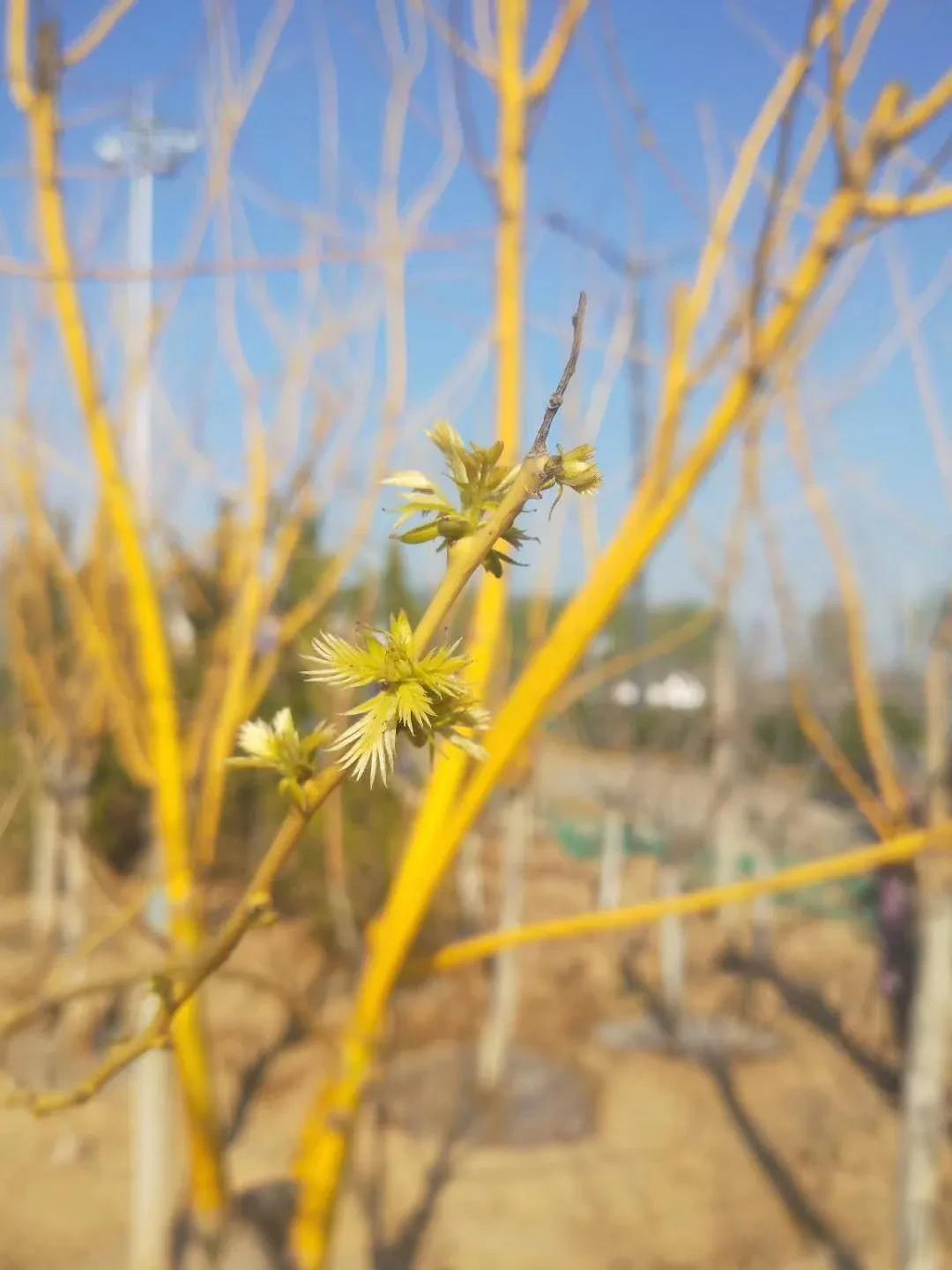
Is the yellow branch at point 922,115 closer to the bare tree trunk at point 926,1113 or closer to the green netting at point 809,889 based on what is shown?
the bare tree trunk at point 926,1113

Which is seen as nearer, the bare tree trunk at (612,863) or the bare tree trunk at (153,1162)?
the bare tree trunk at (153,1162)

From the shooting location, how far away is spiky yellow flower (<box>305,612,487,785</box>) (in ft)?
0.99

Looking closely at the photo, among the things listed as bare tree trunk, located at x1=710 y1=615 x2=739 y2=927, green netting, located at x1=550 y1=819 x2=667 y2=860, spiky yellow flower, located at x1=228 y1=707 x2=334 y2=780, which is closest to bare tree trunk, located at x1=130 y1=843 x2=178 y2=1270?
spiky yellow flower, located at x1=228 y1=707 x2=334 y2=780

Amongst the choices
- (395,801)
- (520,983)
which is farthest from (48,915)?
(520,983)

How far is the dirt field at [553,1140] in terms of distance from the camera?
2656 mm

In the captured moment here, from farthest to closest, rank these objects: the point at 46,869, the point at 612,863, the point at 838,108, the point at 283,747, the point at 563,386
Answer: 1. the point at 612,863
2. the point at 46,869
3. the point at 838,108
4. the point at 283,747
5. the point at 563,386

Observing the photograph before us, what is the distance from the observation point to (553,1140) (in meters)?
3.24

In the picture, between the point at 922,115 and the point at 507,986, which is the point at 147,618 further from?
the point at 507,986

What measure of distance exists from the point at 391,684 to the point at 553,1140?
3355mm

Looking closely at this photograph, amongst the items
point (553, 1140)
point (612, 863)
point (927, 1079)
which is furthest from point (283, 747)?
point (612, 863)

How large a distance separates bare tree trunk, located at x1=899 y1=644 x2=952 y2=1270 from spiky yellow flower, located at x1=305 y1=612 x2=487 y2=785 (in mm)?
1417

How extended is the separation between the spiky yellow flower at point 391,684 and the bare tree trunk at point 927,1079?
142cm

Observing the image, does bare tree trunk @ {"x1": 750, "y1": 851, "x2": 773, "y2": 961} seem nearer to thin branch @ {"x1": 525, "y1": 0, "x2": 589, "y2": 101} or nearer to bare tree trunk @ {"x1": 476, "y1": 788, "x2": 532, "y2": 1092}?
bare tree trunk @ {"x1": 476, "y1": 788, "x2": 532, "y2": 1092}

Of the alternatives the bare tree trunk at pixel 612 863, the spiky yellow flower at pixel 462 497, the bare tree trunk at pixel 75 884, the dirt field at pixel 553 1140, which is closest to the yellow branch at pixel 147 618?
the spiky yellow flower at pixel 462 497
